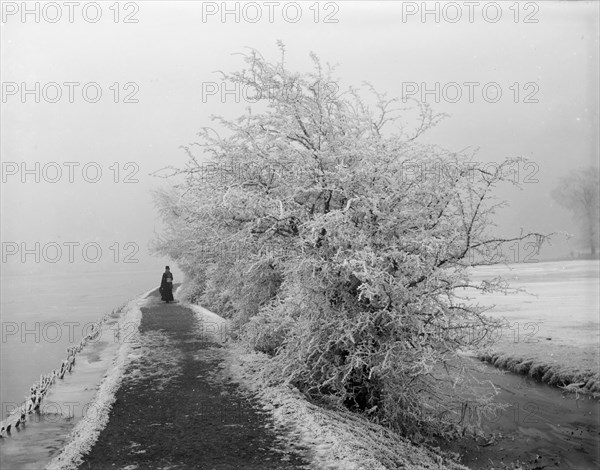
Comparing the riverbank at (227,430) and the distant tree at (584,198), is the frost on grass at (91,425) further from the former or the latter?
the distant tree at (584,198)

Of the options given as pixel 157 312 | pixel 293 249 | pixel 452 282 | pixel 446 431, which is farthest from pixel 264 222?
pixel 157 312

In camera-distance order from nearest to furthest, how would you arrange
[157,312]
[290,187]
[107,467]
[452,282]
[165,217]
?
[107,467]
[452,282]
[290,187]
[157,312]
[165,217]

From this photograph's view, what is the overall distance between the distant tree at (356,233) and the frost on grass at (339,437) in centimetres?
60

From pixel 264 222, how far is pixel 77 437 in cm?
493

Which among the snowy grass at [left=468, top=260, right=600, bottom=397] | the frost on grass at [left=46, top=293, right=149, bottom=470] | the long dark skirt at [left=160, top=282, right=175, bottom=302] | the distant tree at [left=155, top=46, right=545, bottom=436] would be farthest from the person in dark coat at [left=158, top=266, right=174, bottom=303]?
the distant tree at [left=155, top=46, right=545, bottom=436]

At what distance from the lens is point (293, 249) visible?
36.1ft

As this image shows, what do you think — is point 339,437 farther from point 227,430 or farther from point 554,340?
point 554,340

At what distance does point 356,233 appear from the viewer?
33.2ft

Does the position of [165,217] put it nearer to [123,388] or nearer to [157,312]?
[157,312]

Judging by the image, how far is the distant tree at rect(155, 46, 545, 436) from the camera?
10.0m

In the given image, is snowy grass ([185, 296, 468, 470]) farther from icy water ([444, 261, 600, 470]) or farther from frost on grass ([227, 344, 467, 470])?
icy water ([444, 261, 600, 470])

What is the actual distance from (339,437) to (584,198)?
6880 cm

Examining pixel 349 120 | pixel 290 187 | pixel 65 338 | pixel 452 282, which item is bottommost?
pixel 65 338

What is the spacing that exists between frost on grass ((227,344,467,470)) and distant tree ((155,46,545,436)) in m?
0.60
